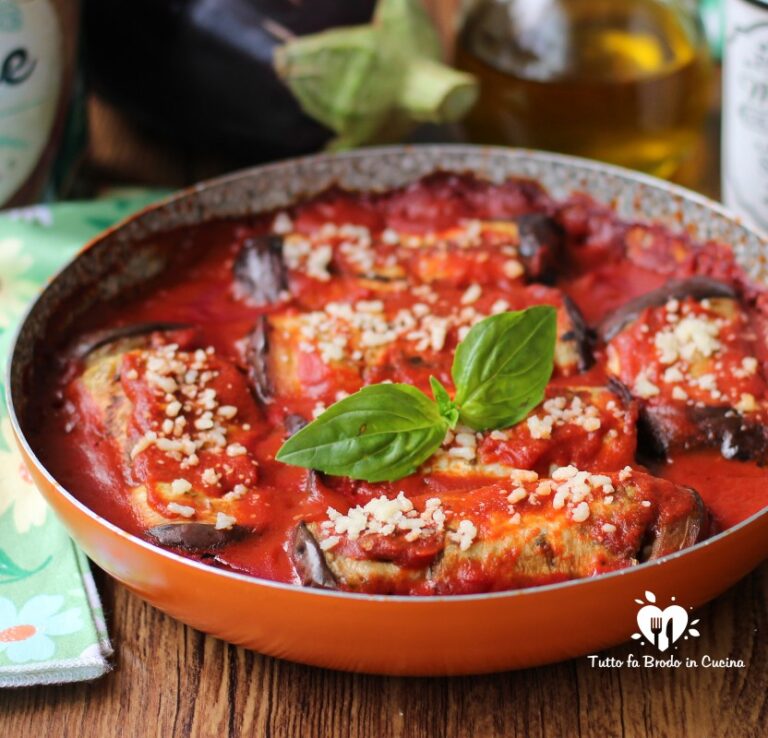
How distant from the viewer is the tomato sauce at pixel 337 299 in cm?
214

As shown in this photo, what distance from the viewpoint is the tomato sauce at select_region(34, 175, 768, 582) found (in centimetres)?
214

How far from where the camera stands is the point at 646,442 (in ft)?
7.53

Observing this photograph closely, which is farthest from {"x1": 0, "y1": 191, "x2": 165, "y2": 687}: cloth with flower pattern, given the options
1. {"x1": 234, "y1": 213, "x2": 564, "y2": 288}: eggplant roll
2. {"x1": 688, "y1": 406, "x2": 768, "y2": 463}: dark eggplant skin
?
{"x1": 688, "y1": 406, "x2": 768, "y2": 463}: dark eggplant skin

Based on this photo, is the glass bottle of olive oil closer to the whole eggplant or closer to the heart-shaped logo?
the whole eggplant

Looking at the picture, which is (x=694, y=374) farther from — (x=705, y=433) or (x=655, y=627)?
(x=655, y=627)

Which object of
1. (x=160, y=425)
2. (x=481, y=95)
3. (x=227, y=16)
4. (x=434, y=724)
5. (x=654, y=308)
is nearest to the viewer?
(x=434, y=724)

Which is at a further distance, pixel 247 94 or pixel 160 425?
pixel 247 94

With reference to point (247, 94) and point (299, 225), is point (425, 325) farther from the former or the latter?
point (247, 94)

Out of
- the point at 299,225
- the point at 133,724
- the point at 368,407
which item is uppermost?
the point at 368,407

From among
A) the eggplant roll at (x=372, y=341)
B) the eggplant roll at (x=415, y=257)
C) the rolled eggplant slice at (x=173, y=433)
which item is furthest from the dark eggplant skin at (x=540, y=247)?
the rolled eggplant slice at (x=173, y=433)

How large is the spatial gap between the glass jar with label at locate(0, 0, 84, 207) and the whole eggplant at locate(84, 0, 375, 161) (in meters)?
0.21

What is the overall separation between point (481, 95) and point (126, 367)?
1.52 meters

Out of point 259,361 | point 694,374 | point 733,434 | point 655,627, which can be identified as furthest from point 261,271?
point 655,627

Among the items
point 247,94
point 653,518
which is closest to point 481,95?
point 247,94
